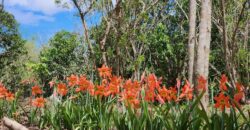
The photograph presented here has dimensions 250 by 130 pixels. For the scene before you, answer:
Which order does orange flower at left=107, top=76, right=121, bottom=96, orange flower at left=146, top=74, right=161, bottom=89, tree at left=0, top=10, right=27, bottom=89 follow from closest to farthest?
orange flower at left=146, top=74, right=161, bottom=89
orange flower at left=107, top=76, right=121, bottom=96
tree at left=0, top=10, right=27, bottom=89

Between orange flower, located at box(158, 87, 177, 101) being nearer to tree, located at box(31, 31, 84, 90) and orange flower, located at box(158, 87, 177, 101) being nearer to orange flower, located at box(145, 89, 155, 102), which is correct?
orange flower, located at box(145, 89, 155, 102)

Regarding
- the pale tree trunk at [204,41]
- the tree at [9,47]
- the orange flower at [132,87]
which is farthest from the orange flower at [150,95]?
the tree at [9,47]

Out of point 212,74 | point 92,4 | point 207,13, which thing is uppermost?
point 92,4

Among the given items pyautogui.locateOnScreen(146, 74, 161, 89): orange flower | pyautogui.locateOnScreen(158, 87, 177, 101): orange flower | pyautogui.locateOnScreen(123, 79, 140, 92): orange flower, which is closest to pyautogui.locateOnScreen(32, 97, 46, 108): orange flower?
pyautogui.locateOnScreen(123, 79, 140, 92): orange flower

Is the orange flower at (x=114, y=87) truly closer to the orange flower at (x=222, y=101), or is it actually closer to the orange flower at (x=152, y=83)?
the orange flower at (x=152, y=83)

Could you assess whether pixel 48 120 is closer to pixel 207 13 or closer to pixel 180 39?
pixel 207 13

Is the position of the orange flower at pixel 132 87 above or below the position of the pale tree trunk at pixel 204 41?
below

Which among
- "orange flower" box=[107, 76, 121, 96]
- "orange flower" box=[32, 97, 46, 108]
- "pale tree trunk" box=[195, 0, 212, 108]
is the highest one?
"pale tree trunk" box=[195, 0, 212, 108]

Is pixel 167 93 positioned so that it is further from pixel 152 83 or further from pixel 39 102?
pixel 39 102

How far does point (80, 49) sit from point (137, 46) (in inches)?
256

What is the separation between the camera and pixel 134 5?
21.6 meters

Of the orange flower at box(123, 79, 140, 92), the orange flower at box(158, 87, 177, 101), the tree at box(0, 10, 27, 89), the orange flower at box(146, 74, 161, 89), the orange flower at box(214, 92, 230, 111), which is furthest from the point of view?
the tree at box(0, 10, 27, 89)

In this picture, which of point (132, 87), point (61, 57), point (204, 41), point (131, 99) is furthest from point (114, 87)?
point (61, 57)

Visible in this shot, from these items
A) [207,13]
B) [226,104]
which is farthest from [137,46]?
[226,104]
